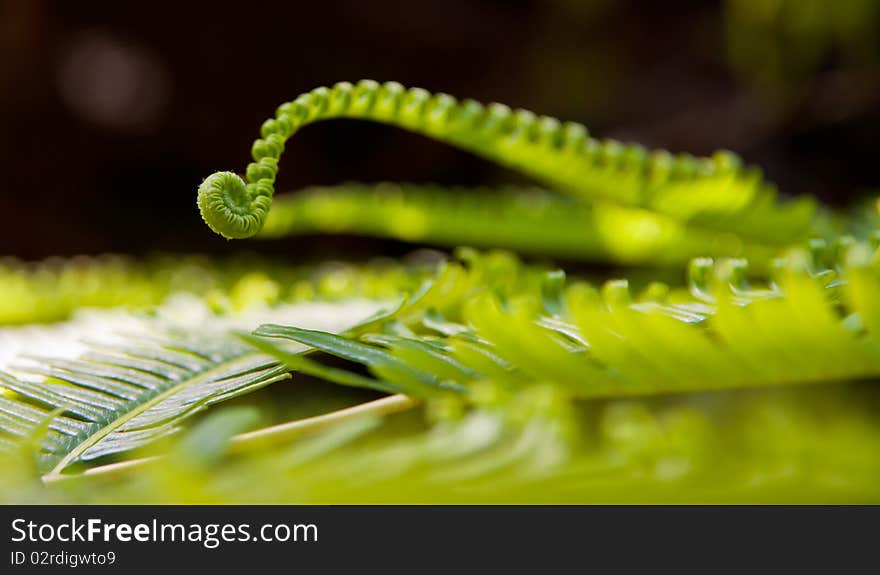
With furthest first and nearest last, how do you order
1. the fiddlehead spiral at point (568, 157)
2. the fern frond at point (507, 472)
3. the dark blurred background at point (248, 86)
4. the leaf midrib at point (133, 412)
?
1. the dark blurred background at point (248, 86)
2. the fiddlehead spiral at point (568, 157)
3. the leaf midrib at point (133, 412)
4. the fern frond at point (507, 472)

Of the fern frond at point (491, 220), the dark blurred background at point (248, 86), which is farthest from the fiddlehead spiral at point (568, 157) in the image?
the dark blurred background at point (248, 86)

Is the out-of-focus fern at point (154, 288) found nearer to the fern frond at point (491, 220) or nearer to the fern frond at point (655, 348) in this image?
the fern frond at point (491, 220)

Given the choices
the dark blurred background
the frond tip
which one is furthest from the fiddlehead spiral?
the dark blurred background

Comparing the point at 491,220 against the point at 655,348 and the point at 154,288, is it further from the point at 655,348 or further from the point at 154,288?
the point at 655,348

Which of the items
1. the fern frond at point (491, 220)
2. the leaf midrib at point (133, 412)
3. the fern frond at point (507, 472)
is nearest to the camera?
the fern frond at point (507, 472)

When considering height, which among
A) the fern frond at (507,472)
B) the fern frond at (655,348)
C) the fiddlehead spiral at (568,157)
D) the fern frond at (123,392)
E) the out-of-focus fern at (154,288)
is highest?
the out-of-focus fern at (154,288)

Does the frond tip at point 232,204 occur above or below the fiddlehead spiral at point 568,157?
below
